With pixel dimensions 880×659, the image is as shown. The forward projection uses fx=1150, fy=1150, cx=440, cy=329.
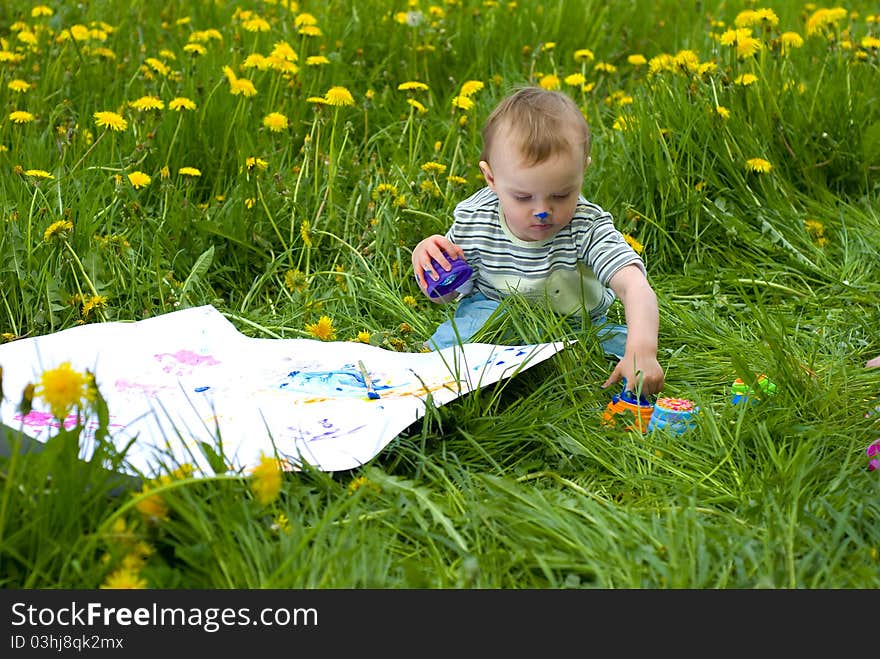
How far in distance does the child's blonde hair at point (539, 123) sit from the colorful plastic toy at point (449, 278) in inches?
9.8

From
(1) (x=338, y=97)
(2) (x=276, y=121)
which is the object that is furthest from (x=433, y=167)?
(2) (x=276, y=121)

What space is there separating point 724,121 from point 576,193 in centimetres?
94

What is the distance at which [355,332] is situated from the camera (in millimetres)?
2566

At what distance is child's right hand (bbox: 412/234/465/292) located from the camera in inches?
94.7

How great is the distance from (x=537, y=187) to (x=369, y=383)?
1.67 ft

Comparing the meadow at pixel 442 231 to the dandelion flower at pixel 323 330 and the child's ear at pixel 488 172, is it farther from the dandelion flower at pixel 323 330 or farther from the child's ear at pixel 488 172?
the child's ear at pixel 488 172

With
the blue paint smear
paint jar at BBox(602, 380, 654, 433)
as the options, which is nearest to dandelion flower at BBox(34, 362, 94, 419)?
the blue paint smear

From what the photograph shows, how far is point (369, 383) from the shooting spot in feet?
7.09

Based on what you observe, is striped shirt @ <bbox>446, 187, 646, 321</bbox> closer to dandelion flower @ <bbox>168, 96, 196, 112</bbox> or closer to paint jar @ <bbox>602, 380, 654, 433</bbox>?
paint jar @ <bbox>602, 380, 654, 433</bbox>

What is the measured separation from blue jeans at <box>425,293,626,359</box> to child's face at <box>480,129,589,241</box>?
199mm

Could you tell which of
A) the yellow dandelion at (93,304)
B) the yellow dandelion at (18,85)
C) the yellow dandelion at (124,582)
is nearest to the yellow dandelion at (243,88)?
the yellow dandelion at (18,85)

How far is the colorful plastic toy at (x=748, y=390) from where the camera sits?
6.69ft

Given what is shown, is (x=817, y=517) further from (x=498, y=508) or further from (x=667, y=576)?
(x=498, y=508)

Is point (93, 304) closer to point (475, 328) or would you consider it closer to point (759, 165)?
point (475, 328)
